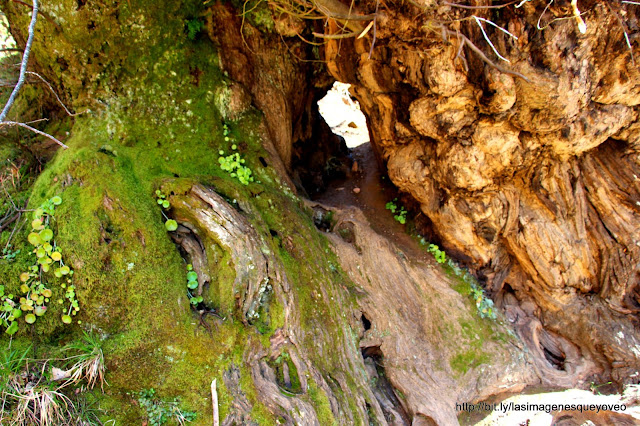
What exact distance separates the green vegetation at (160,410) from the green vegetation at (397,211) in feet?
12.3

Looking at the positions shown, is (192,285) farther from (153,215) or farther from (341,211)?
(341,211)

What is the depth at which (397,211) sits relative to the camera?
5.72 meters

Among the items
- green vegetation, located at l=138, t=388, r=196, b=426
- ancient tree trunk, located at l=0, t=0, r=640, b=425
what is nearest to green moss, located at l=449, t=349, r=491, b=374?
ancient tree trunk, located at l=0, t=0, r=640, b=425

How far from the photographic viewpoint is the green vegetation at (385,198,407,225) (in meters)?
5.57

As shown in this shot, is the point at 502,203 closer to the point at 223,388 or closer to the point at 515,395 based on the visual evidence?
the point at 515,395

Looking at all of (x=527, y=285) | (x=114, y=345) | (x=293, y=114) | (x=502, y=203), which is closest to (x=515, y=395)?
(x=527, y=285)

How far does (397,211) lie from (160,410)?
13.3 ft

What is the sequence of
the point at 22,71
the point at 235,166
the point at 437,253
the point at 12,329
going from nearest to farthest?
the point at 22,71 → the point at 12,329 → the point at 235,166 → the point at 437,253

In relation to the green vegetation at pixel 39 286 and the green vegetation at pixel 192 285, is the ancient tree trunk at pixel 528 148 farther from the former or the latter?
the green vegetation at pixel 39 286

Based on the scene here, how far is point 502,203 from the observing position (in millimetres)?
4430

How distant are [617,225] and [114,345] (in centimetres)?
526

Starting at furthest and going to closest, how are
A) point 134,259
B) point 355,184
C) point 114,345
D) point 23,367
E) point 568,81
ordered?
point 355,184 < point 568,81 < point 134,259 < point 114,345 < point 23,367

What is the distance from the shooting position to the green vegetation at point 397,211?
5.57 m

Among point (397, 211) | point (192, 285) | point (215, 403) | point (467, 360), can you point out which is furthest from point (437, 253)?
point (215, 403)
